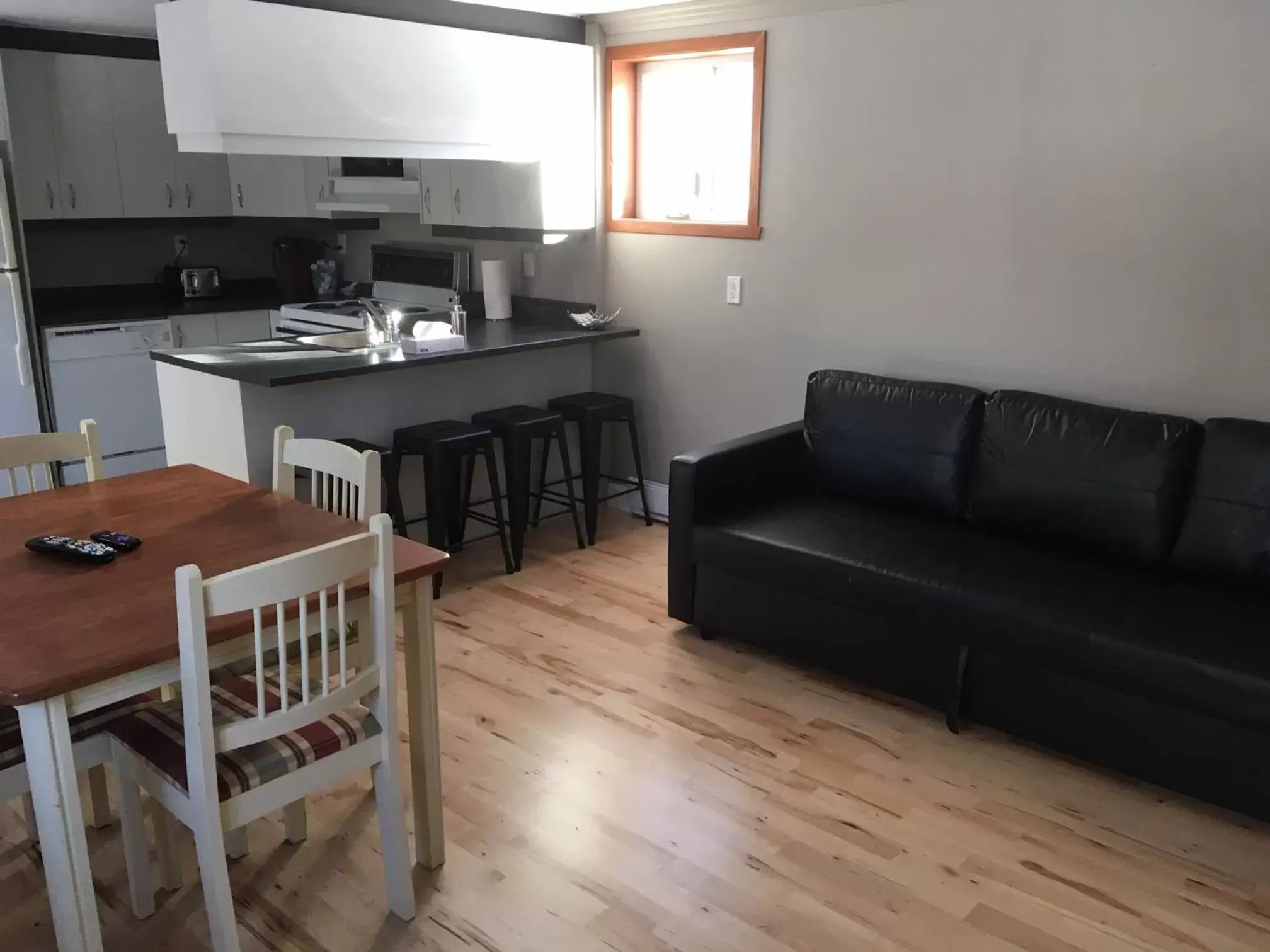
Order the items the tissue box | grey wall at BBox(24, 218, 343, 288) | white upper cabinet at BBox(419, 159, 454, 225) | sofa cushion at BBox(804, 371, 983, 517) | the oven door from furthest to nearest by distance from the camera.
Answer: grey wall at BBox(24, 218, 343, 288) < the oven door < white upper cabinet at BBox(419, 159, 454, 225) < the tissue box < sofa cushion at BBox(804, 371, 983, 517)

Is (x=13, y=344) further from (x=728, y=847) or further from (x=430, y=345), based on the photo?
→ (x=728, y=847)

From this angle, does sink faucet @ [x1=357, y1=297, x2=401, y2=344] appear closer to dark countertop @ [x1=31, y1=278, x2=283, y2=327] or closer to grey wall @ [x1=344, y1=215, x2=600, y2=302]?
grey wall @ [x1=344, y1=215, x2=600, y2=302]

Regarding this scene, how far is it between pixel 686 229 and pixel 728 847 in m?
2.76

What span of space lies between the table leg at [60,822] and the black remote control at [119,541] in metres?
0.49

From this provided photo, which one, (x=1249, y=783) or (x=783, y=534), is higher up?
(x=783, y=534)

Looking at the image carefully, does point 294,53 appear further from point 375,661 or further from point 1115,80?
point 1115,80

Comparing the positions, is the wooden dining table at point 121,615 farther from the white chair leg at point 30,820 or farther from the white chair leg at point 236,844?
the white chair leg at point 30,820

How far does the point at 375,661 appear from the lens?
6.57ft

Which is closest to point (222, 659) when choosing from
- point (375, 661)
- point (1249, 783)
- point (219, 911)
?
point (375, 661)

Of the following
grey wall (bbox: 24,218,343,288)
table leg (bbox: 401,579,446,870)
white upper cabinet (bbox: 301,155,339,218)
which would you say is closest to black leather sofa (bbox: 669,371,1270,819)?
table leg (bbox: 401,579,446,870)

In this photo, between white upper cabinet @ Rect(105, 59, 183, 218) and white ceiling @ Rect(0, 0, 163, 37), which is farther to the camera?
white upper cabinet @ Rect(105, 59, 183, 218)

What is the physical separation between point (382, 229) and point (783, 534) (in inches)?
139

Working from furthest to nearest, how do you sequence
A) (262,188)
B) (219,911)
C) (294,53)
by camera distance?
(262,188)
(294,53)
(219,911)

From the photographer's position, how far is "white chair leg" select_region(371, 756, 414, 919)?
6.85 ft
